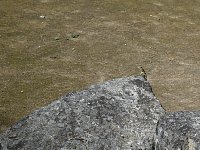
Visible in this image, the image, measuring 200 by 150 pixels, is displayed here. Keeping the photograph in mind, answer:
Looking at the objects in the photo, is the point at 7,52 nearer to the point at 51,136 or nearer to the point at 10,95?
the point at 10,95

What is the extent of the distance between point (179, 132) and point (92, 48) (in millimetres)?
12663

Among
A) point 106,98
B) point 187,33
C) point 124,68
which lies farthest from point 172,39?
point 106,98

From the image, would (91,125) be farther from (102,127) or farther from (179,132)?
(179,132)

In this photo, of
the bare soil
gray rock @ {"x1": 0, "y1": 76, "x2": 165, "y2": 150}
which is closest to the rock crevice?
gray rock @ {"x1": 0, "y1": 76, "x2": 165, "y2": 150}

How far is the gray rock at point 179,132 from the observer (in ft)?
25.1

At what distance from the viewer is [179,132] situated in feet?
25.8

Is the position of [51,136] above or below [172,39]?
above

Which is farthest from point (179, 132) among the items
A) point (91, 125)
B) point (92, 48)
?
point (92, 48)

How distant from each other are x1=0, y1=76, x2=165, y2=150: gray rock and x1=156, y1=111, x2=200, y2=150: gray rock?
296mm

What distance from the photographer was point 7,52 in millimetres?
19406

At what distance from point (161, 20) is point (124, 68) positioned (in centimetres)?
685

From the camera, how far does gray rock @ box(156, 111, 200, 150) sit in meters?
7.66

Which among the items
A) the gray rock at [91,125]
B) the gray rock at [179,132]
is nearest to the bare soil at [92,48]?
the gray rock at [91,125]

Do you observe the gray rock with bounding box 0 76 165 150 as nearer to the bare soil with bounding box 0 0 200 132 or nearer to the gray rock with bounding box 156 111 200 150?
the gray rock with bounding box 156 111 200 150
